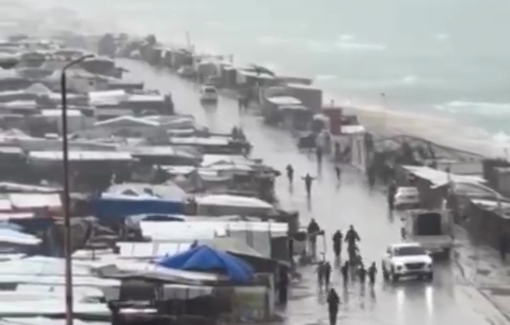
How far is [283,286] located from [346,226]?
18.8 inches

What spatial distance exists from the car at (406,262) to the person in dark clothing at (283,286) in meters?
0.45

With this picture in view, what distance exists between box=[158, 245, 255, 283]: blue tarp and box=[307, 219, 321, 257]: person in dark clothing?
44 cm

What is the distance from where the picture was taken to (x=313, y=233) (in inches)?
266

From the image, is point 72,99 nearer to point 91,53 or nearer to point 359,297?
point 91,53

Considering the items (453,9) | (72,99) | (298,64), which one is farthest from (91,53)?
(453,9)

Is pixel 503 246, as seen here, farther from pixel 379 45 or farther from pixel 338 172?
pixel 379 45

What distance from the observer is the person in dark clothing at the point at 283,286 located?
6.48m

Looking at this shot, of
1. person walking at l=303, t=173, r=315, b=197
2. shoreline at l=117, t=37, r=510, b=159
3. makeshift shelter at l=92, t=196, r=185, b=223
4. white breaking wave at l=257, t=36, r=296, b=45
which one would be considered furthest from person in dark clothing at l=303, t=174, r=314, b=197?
white breaking wave at l=257, t=36, r=296, b=45

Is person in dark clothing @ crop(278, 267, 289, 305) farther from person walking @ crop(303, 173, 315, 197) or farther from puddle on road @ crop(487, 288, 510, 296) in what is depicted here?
puddle on road @ crop(487, 288, 510, 296)

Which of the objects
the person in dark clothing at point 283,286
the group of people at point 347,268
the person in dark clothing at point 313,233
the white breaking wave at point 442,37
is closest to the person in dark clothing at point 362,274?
the group of people at point 347,268

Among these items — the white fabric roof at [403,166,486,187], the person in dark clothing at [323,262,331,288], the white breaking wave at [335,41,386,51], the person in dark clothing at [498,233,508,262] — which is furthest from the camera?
the white breaking wave at [335,41,386,51]

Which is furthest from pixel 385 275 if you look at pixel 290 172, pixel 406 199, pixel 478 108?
pixel 478 108

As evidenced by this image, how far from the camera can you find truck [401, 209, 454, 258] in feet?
21.7

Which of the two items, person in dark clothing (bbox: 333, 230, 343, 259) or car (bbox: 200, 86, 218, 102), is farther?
car (bbox: 200, 86, 218, 102)
